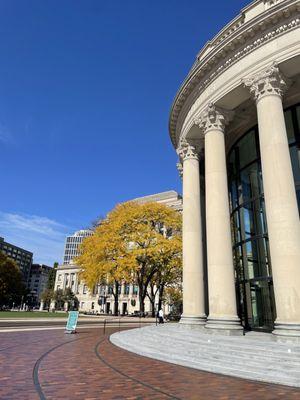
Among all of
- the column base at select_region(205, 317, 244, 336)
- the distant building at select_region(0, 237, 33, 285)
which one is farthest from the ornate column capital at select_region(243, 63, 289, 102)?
the distant building at select_region(0, 237, 33, 285)

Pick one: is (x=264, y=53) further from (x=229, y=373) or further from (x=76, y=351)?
(x=76, y=351)

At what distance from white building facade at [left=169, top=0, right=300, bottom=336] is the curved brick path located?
5401 mm

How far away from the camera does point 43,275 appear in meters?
198

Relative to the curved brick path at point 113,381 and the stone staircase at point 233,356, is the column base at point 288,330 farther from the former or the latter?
the curved brick path at point 113,381

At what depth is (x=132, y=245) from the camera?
39.8 meters

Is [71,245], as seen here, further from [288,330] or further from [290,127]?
[288,330]

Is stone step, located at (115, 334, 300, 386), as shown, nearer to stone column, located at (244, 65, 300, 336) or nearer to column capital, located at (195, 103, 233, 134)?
stone column, located at (244, 65, 300, 336)

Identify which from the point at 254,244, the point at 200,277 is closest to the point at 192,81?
the point at 254,244

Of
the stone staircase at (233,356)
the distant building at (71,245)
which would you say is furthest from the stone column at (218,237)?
the distant building at (71,245)

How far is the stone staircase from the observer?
7.81 meters

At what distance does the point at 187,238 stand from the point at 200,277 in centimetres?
245

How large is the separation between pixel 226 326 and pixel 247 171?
9.89 m

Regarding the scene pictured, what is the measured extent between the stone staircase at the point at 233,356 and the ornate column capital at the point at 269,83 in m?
11.0

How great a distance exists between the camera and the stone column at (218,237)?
1435cm
